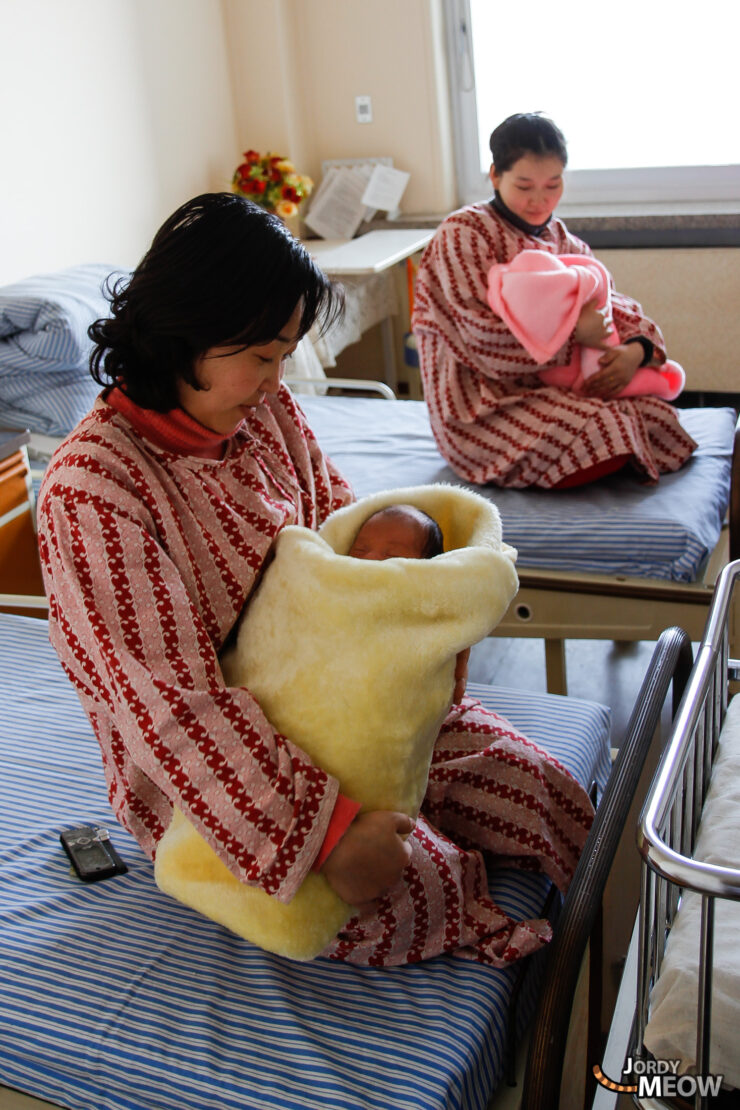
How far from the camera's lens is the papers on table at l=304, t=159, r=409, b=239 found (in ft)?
14.4

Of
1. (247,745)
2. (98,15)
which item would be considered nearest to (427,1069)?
(247,745)

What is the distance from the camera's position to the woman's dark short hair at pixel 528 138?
2412 mm

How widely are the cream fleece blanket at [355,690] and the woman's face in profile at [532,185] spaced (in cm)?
153

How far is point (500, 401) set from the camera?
257 centimetres

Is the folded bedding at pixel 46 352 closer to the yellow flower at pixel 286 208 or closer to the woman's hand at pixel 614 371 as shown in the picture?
the woman's hand at pixel 614 371

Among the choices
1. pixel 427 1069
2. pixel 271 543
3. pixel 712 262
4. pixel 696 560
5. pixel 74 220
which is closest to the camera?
pixel 427 1069

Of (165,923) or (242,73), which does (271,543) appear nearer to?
(165,923)

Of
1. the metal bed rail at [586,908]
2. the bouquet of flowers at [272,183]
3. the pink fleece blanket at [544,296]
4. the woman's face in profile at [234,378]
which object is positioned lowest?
the metal bed rail at [586,908]

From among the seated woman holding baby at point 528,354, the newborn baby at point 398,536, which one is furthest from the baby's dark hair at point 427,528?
the seated woman holding baby at point 528,354

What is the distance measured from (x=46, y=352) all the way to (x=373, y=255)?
1.59 m

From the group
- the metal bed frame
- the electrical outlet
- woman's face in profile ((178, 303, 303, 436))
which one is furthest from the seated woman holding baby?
the electrical outlet

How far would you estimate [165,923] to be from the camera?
4.41 ft

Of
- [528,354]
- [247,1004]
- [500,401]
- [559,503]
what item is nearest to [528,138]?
[528,354]

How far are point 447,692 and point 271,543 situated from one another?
0.99 feet
